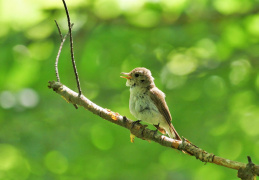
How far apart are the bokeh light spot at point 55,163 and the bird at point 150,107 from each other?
2724 mm

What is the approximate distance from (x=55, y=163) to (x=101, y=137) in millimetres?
1035

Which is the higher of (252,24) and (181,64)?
(252,24)

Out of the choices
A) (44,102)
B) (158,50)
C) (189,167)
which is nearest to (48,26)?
(44,102)

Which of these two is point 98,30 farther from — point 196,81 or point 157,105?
point 157,105

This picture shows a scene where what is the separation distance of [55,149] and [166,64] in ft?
8.25

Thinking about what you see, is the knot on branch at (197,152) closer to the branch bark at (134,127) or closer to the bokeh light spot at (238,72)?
the branch bark at (134,127)

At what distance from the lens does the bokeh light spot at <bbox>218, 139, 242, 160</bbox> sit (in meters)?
7.29

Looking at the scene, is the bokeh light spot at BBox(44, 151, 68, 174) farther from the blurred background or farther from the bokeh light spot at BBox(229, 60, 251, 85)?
the bokeh light spot at BBox(229, 60, 251, 85)

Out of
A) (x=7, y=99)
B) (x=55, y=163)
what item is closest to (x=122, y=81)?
(x=55, y=163)

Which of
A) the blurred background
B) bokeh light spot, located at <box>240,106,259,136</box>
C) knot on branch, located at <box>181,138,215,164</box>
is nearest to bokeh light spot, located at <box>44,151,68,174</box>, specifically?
the blurred background

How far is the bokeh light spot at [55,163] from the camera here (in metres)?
7.55

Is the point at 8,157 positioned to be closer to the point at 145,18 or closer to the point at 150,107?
the point at 145,18

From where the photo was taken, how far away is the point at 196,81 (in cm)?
751

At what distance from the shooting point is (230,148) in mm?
7328
